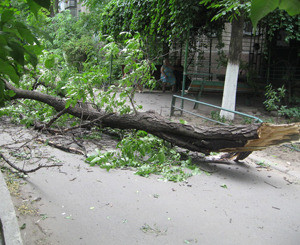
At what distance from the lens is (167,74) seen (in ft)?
48.6

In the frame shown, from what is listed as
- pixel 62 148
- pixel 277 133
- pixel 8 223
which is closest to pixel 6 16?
pixel 8 223

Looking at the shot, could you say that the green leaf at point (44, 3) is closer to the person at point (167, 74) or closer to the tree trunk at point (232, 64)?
the tree trunk at point (232, 64)

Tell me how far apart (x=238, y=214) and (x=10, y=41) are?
321 centimetres

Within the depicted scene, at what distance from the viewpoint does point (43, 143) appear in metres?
6.04

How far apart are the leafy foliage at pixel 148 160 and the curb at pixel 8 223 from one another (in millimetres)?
1847

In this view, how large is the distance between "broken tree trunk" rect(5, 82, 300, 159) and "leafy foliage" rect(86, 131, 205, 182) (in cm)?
27

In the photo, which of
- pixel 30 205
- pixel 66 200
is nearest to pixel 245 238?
pixel 66 200

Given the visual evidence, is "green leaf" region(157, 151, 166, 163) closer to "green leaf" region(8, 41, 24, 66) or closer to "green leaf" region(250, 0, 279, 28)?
"green leaf" region(8, 41, 24, 66)

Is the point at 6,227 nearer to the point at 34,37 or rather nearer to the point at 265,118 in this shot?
the point at 34,37

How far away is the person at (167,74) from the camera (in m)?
14.5

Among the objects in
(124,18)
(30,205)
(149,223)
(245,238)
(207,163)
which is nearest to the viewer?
(245,238)

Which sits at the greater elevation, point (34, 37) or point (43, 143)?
point (34, 37)

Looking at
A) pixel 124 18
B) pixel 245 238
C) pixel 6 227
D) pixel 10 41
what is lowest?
pixel 245 238

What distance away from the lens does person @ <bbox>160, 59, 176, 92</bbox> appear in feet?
47.6
